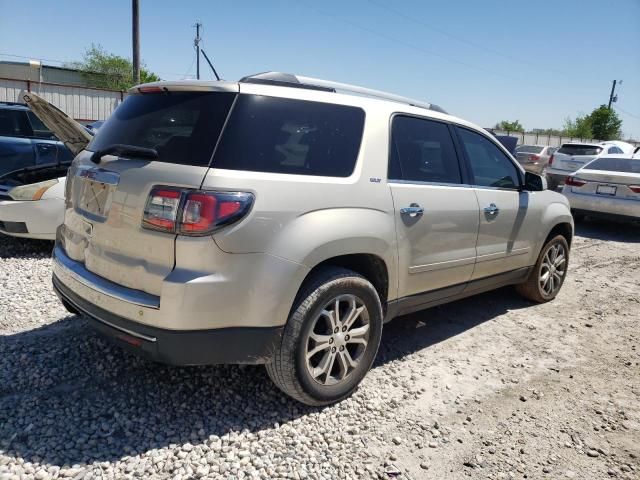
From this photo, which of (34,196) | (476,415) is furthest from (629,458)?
(34,196)

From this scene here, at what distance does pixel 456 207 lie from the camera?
364cm

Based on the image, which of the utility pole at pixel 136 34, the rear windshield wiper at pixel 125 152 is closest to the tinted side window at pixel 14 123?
the rear windshield wiper at pixel 125 152

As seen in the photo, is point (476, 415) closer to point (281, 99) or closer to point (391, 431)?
point (391, 431)

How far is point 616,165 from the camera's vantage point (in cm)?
1013

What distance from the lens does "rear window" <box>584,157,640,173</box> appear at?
388 inches

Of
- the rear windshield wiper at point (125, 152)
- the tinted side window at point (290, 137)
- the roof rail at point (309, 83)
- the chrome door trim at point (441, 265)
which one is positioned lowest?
the chrome door trim at point (441, 265)

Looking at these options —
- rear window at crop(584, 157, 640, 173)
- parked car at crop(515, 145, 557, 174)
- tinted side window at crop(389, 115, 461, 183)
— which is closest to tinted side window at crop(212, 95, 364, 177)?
tinted side window at crop(389, 115, 461, 183)

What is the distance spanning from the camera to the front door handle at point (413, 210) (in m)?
3.21

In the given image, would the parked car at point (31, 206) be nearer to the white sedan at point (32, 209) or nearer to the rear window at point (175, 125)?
the white sedan at point (32, 209)

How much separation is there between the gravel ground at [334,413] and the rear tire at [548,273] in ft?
2.66

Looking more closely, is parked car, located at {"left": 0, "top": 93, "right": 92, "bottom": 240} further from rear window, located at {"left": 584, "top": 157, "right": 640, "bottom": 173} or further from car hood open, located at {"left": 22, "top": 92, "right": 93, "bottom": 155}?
rear window, located at {"left": 584, "top": 157, "right": 640, "bottom": 173}

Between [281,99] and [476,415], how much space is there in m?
2.24

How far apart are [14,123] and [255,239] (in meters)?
6.58

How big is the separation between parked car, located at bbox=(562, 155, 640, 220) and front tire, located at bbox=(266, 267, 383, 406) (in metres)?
8.03
